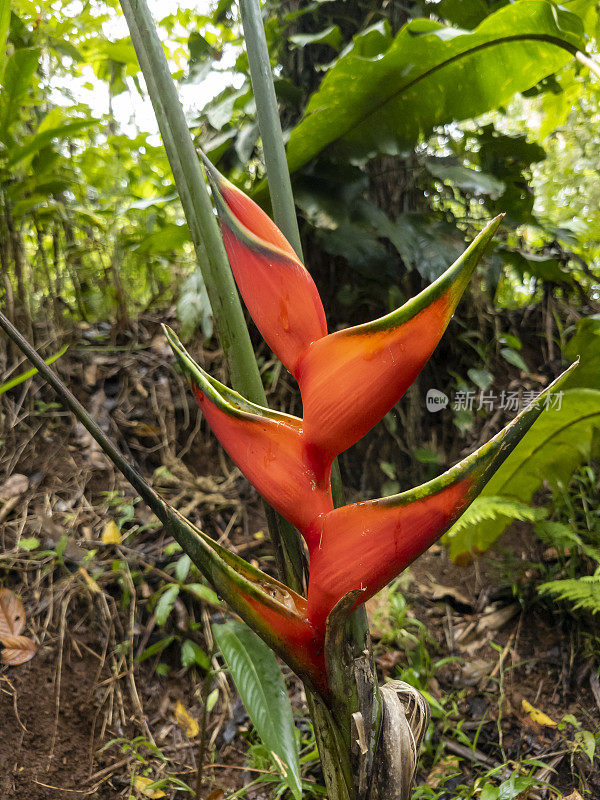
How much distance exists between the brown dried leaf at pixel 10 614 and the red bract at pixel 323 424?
588 millimetres

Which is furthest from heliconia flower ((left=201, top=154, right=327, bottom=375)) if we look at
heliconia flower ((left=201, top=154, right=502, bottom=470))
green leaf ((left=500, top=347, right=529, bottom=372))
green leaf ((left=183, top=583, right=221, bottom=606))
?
green leaf ((left=500, top=347, right=529, bottom=372))

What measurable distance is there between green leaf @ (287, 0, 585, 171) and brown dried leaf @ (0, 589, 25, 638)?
90 cm

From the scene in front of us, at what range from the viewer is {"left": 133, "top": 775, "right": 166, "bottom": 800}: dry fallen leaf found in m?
0.69

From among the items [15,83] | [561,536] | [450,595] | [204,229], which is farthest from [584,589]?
[15,83]

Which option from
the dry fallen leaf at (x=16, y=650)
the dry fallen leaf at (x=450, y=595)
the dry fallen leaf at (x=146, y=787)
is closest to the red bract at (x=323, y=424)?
the dry fallen leaf at (x=146, y=787)

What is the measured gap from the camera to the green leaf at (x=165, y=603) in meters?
0.87

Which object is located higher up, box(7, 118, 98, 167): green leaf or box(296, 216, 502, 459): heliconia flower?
box(7, 118, 98, 167): green leaf

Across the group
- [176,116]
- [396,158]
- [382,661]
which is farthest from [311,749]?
[396,158]

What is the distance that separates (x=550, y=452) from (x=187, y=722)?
0.81m

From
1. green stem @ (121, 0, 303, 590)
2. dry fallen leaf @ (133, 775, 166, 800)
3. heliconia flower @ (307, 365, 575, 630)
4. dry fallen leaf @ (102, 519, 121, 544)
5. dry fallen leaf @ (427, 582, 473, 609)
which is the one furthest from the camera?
dry fallen leaf @ (427, 582, 473, 609)

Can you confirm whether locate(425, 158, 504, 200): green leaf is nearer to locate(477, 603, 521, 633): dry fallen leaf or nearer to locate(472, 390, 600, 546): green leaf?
locate(472, 390, 600, 546): green leaf

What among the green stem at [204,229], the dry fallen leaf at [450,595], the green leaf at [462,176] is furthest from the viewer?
the green leaf at [462,176]

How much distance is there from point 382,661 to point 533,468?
49 cm

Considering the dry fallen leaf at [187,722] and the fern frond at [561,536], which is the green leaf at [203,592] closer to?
the dry fallen leaf at [187,722]
